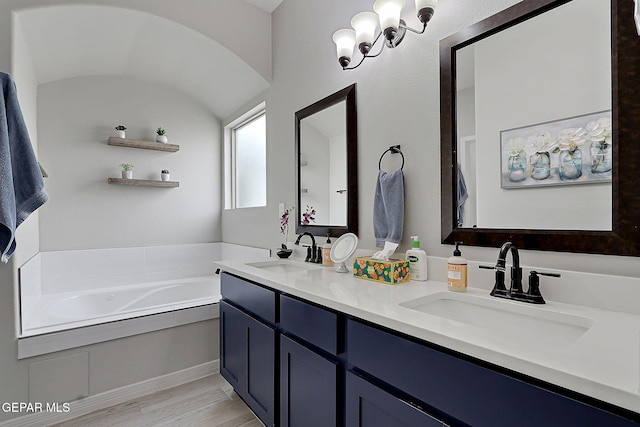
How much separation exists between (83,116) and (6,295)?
1.77 meters

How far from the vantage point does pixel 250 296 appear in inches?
66.4

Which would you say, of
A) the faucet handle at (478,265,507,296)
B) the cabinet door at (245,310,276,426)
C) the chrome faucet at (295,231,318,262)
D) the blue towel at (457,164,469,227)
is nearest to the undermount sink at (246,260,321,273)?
the chrome faucet at (295,231,318,262)

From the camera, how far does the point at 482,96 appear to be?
1.25 meters

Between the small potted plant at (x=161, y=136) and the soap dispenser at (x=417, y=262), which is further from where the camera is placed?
the small potted plant at (x=161, y=136)

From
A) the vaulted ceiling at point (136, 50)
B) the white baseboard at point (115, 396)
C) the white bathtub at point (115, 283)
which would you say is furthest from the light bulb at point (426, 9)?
the white baseboard at point (115, 396)

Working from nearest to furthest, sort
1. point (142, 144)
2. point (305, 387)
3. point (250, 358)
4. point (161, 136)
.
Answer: point (305, 387) < point (250, 358) < point (142, 144) < point (161, 136)

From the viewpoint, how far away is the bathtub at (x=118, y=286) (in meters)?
2.06

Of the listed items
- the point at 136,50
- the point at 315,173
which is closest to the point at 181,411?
the point at 315,173

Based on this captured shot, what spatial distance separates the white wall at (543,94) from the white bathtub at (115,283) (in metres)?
1.93

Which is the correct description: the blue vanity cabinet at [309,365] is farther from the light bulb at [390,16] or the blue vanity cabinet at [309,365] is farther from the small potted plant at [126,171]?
the small potted plant at [126,171]

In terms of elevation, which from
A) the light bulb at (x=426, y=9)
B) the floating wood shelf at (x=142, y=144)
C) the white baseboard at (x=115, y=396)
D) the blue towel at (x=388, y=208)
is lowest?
the white baseboard at (x=115, y=396)

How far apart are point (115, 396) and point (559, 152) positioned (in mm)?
2691

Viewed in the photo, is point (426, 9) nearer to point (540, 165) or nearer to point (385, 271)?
point (540, 165)

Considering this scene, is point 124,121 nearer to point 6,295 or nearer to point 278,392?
point 6,295
